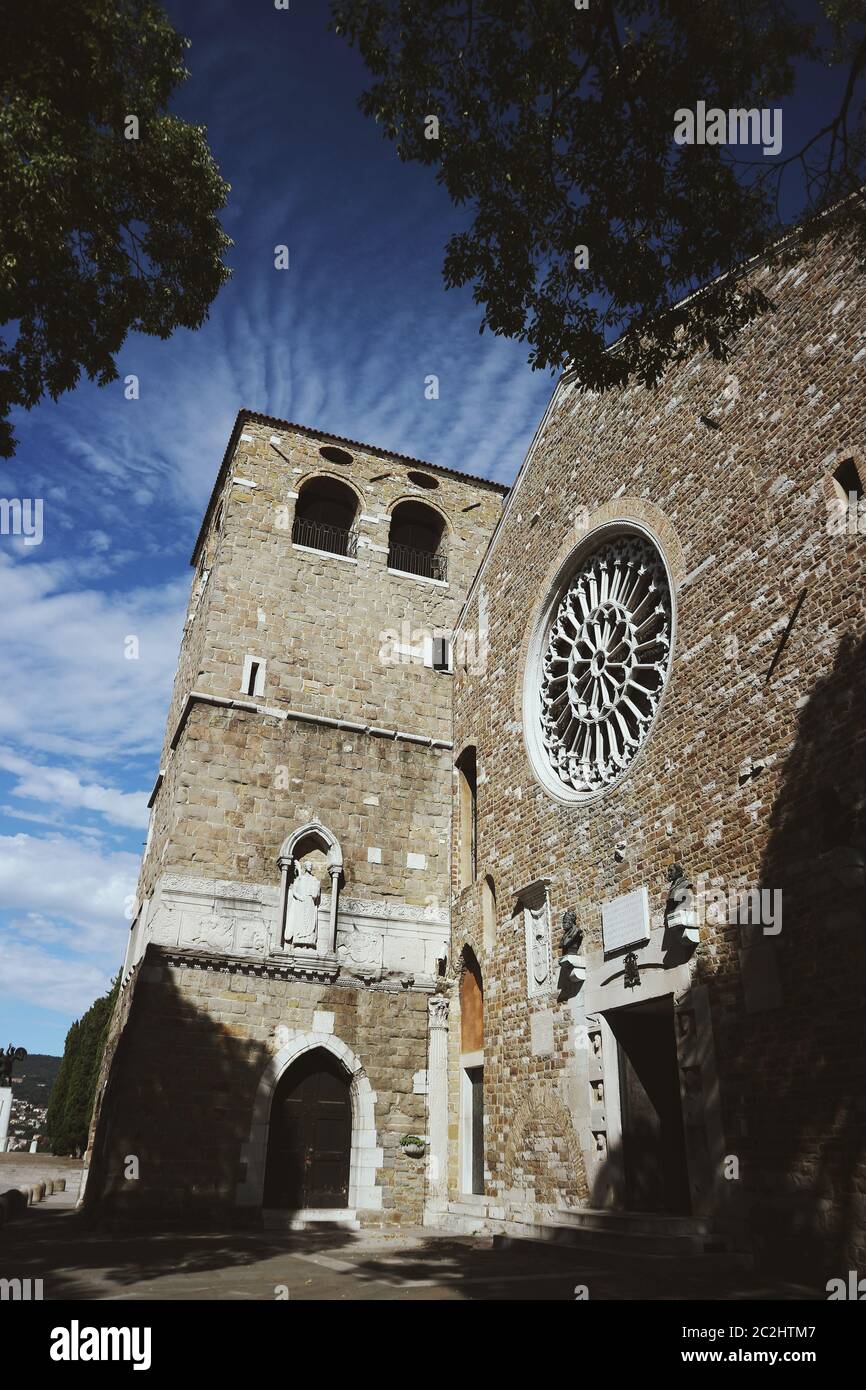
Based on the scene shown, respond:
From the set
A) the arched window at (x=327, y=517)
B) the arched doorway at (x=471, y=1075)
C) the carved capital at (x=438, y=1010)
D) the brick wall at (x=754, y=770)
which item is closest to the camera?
the brick wall at (x=754, y=770)

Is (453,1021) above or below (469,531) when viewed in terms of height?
below

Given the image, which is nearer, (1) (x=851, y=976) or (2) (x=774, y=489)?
(1) (x=851, y=976)

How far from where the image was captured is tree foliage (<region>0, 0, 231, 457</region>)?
24.1 ft

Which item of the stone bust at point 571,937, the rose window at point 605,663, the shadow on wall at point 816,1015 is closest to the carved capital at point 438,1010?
the stone bust at point 571,937

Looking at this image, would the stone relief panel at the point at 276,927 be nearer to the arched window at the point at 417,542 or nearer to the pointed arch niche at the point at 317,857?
the pointed arch niche at the point at 317,857

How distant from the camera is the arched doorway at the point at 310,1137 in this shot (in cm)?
1282

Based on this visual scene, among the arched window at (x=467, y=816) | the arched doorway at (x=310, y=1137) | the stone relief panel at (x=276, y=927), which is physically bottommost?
the arched doorway at (x=310, y=1137)

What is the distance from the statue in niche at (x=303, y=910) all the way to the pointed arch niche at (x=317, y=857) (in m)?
0.07

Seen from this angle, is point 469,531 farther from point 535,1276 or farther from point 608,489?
point 535,1276

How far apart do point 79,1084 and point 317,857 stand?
19.0m

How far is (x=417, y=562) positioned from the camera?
61.8 ft

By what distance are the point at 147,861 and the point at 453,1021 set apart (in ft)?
21.3
